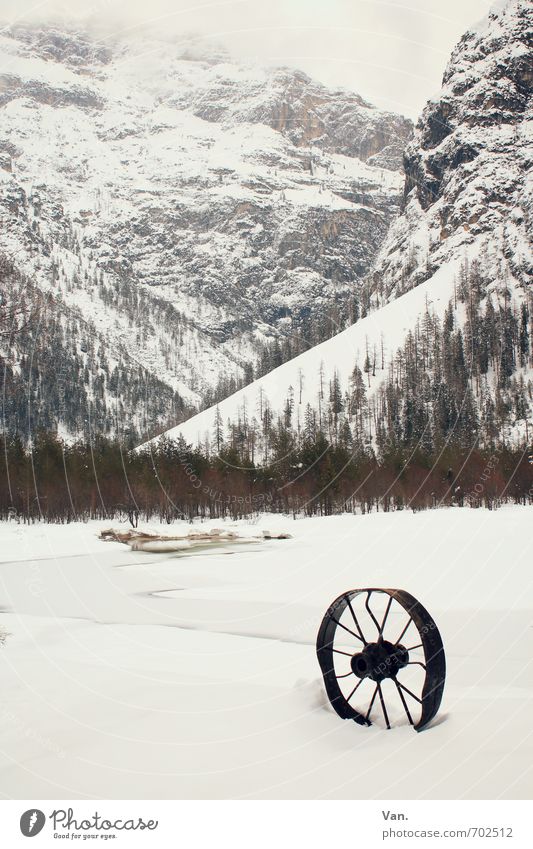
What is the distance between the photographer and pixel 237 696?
274 inches

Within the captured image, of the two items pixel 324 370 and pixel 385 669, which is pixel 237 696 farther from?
pixel 324 370

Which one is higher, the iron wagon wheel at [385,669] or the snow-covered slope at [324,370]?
the snow-covered slope at [324,370]

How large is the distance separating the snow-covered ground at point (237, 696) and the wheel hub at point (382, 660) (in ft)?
1.79

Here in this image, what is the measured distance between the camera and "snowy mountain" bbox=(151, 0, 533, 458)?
371ft

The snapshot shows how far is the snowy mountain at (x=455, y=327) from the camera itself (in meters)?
113

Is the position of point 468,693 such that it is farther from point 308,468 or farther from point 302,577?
point 308,468

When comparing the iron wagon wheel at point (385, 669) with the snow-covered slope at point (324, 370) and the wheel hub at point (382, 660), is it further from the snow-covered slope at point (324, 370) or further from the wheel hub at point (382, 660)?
the snow-covered slope at point (324, 370)

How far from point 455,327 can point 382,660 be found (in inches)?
5450

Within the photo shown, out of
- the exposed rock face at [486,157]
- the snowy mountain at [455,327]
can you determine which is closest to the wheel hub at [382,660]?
the snowy mountain at [455,327]

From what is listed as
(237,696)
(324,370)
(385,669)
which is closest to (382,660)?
(385,669)

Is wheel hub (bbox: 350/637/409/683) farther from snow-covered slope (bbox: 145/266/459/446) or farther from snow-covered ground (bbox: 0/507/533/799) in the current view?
snow-covered slope (bbox: 145/266/459/446)

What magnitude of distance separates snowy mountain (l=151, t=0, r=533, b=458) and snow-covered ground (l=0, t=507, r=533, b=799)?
80.0 meters

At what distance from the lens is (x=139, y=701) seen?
6.82 meters

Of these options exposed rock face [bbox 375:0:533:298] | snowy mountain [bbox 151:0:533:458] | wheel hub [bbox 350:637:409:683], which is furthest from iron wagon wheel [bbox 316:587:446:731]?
exposed rock face [bbox 375:0:533:298]
